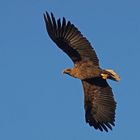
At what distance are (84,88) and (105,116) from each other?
107 centimetres

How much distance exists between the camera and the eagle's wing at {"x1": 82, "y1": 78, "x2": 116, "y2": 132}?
28.2m

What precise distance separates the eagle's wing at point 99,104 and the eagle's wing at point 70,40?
0.82 meters

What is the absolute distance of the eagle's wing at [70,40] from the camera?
89.7ft

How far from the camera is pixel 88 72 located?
2742 centimetres

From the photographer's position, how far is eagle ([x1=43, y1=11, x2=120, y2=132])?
27344 mm

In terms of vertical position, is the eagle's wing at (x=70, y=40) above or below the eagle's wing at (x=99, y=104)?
above

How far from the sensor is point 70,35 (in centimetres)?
2764

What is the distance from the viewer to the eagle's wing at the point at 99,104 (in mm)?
28188

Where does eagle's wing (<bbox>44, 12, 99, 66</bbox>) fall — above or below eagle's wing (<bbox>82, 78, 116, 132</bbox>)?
above

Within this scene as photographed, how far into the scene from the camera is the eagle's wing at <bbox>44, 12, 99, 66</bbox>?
27.3 meters

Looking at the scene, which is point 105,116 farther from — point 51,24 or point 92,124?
Result: point 51,24

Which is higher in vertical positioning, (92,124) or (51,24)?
(51,24)

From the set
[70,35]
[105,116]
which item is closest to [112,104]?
[105,116]

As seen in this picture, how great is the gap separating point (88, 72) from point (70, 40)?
3.69 feet
